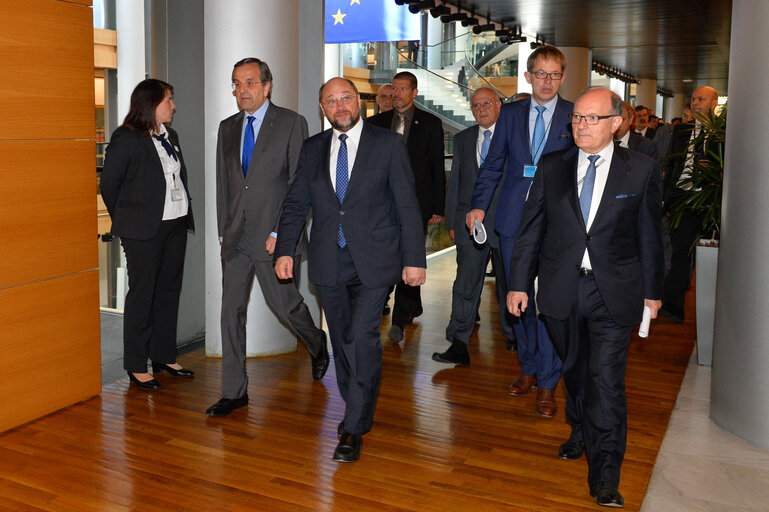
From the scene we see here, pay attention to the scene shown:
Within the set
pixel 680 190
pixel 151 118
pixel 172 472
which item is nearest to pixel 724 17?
pixel 680 190

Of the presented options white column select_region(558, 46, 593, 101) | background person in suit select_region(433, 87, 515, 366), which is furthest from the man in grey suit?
white column select_region(558, 46, 593, 101)

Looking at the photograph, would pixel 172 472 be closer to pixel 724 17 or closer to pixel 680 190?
pixel 680 190

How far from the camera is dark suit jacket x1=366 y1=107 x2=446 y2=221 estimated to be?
6.38 metres

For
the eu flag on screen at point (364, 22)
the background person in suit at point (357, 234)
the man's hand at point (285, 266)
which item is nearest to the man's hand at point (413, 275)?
the background person in suit at point (357, 234)

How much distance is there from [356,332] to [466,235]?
202 centimetres

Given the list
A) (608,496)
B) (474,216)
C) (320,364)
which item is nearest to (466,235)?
(474,216)

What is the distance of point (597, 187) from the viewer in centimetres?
336

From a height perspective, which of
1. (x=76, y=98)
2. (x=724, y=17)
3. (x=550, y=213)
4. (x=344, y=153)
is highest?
(x=724, y=17)

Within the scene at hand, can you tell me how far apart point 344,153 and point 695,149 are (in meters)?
2.89

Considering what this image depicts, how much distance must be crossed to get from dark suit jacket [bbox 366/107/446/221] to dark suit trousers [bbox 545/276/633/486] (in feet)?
10.1

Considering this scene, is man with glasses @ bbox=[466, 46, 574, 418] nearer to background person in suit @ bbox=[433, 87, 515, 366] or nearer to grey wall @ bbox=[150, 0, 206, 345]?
background person in suit @ bbox=[433, 87, 515, 366]

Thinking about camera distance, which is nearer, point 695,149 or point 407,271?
point 407,271

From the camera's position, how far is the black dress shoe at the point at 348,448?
3852mm

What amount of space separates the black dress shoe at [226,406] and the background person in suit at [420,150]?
1.91 m
